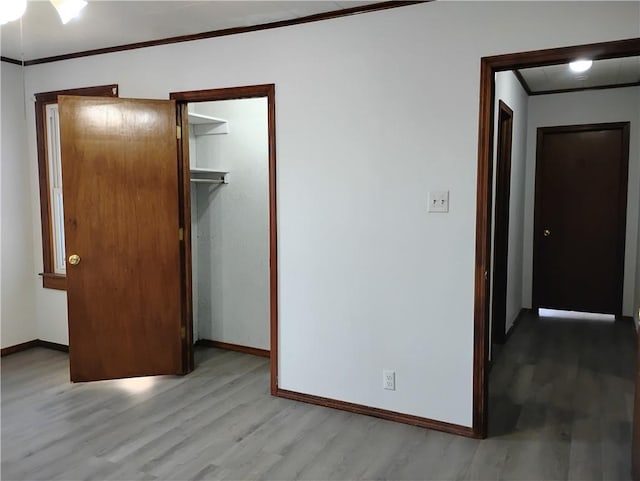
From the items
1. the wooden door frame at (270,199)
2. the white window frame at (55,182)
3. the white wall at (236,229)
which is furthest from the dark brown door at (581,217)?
the white window frame at (55,182)

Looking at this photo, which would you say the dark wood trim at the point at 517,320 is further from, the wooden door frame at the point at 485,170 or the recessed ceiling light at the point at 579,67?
the recessed ceiling light at the point at 579,67

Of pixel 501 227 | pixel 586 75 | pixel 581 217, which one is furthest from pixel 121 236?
pixel 581 217

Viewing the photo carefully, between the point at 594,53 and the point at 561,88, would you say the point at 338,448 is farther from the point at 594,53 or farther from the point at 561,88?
the point at 561,88

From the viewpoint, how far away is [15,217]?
4.46m

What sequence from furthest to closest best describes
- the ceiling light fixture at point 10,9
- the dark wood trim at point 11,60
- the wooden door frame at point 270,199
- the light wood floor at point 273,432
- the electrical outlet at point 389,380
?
the dark wood trim at point 11,60, the wooden door frame at point 270,199, the electrical outlet at point 389,380, the light wood floor at point 273,432, the ceiling light fixture at point 10,9

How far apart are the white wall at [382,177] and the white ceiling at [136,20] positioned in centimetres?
15

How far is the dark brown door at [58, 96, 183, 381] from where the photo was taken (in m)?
3.65

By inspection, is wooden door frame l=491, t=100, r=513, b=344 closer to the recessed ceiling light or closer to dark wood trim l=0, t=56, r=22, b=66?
the recessed ceiling light

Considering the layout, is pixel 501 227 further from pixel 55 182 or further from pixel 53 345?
pixel 53 345

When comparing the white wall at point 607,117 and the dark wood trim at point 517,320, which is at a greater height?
the white wall at point 607,117

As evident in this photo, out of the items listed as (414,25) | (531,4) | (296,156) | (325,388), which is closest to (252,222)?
(296,156)

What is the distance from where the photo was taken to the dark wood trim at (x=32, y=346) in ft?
14.5

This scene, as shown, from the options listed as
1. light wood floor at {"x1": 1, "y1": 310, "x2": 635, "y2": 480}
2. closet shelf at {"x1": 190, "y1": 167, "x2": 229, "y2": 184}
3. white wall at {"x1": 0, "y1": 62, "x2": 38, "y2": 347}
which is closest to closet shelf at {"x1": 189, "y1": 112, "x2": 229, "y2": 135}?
closet shelf at {"x1": 190, "y1": 167, "x2": 229, "y2": 184}

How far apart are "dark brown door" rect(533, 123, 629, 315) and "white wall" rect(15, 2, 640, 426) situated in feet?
11.4
